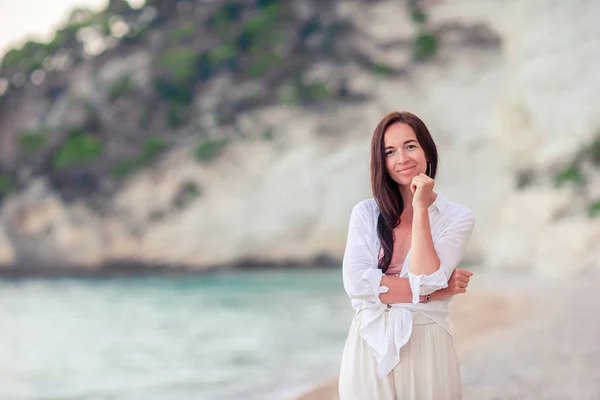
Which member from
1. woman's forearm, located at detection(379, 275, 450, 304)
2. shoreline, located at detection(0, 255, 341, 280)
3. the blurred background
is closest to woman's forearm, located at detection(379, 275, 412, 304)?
woman's forearm, located at detection(379, 275, 450, 304)

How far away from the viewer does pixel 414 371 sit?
1.46m

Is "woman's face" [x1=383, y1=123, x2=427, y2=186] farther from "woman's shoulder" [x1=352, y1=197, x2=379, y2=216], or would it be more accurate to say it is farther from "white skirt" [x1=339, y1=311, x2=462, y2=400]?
"white skirt" [x1=339, y1=311, x2=462, y2=400]

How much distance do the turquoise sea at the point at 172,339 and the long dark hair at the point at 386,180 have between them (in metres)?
2.88

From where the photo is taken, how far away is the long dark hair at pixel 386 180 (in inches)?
62.0

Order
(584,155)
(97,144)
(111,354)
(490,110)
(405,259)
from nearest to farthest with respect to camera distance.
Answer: (405,259) → (111,354) → (584,155) → (490,110) → (97,144)

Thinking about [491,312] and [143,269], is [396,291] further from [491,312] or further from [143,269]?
[143,269]

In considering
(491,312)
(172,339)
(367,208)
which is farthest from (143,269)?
(367,208)

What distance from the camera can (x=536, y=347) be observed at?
466 centimetres

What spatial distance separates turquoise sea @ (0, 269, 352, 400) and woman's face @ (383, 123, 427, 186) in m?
2.94

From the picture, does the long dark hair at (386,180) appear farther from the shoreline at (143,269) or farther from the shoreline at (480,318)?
the shoreline at (143,269)

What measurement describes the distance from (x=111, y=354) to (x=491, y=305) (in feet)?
12.9

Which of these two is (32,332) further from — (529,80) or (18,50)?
(18,50)

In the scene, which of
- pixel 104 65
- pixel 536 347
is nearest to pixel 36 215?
pixel 104 65

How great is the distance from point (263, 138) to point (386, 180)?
651 inches
